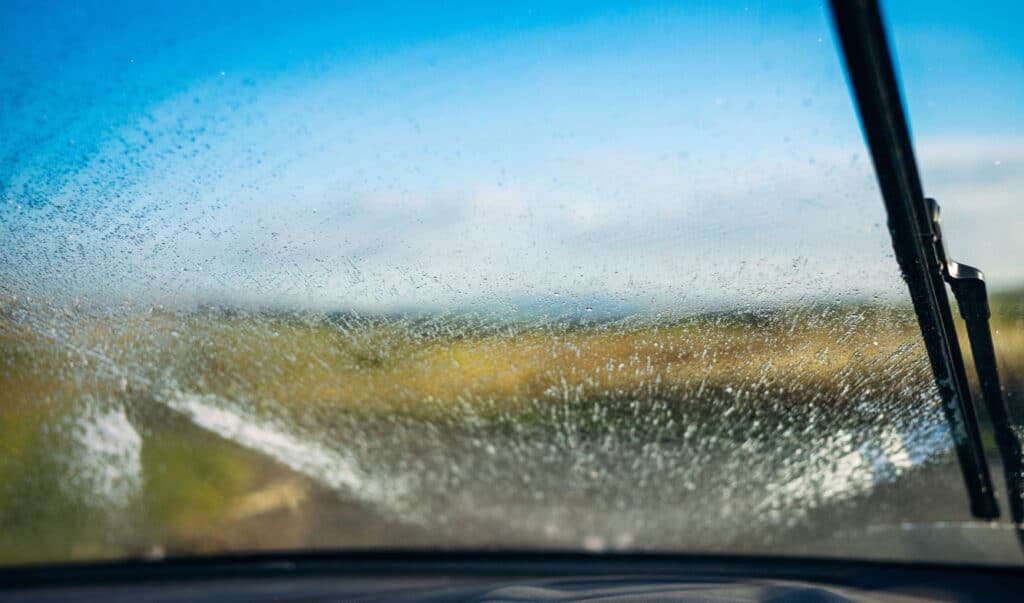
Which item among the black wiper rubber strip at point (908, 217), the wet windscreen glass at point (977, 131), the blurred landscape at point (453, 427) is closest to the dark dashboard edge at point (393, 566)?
the blurred landscape at point (453, 427)

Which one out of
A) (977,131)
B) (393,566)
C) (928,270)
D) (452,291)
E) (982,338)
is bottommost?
(393,566)

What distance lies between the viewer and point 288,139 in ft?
9.02

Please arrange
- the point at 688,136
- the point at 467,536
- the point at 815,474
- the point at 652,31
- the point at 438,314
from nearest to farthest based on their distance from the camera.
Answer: the point at 652,31, the point at 688,136, the point at 438,314, the point at 815,474, the point at 467,536

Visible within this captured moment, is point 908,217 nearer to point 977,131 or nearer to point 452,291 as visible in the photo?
point 977,131

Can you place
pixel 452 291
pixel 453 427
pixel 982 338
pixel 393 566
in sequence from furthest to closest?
pixel 393 566 → pixel 453 427 → pixel 452 291 → pixel 982 338

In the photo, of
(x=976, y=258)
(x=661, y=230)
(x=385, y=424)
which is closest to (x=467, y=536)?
(x=385, y=424)

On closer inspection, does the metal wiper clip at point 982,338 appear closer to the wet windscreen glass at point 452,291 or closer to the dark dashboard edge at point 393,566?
the wet windscreen glass at point 452,291

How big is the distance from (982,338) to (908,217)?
1.90 feet

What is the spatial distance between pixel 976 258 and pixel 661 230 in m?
0.97

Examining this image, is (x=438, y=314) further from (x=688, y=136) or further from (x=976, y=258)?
(x=976, y=258)

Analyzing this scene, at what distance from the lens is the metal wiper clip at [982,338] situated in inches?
99.6

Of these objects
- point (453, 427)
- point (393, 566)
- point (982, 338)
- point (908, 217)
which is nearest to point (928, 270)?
point (908, 217)

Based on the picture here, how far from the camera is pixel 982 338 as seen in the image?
8.93 feet

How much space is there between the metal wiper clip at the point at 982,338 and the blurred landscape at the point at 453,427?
61mm
